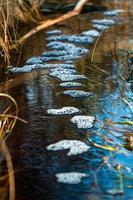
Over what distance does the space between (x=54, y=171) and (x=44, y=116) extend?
80 cm

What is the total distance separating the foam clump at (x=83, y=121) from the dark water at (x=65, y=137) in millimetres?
39

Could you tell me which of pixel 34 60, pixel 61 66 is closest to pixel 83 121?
pixel 61 66

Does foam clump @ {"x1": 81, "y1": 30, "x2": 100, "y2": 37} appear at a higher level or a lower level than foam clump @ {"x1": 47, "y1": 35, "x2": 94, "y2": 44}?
lower

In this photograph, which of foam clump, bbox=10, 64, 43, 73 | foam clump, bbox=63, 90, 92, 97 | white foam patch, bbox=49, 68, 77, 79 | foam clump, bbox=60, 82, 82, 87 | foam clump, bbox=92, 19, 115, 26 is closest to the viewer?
foam clump, bbox=63, 90, 92, 97

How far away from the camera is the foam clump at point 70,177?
260 cm

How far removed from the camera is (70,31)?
19.9 ft

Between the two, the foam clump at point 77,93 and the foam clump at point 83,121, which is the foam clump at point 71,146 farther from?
the foam clump at point 77,93

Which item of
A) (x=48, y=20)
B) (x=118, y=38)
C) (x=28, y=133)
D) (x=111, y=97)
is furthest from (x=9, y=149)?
(x=48, y=20)

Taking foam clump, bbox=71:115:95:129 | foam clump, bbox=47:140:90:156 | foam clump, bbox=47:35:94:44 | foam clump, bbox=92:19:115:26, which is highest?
foam clump, bbox=47:140:90:156

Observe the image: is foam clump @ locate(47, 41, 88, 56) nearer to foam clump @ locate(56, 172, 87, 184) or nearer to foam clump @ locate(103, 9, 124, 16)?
foam clump @ locate(103, 9, 124, 16)

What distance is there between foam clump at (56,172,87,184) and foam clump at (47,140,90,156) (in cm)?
25

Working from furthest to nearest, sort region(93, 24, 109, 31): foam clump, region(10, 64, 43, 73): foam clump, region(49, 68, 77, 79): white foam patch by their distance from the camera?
region(93, 24, 109, 31): foam clump → region(10, 64, 43, 73): foam clump → region(49, 68, 77, 79): white foam patch

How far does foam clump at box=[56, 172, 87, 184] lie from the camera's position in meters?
2.60

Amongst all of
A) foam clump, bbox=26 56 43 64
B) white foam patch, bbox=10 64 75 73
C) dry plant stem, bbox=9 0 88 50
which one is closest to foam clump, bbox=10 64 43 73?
white foam patch, bbox=10 64 75 73
